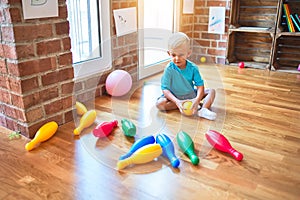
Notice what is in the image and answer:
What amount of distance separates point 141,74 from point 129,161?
1239mm

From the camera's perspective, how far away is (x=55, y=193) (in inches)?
39.2

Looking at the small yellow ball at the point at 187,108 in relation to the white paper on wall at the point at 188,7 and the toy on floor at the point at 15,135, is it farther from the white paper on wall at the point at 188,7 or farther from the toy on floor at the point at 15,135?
the white paper on wall at the point at 188,7

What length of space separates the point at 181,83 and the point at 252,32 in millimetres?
1522

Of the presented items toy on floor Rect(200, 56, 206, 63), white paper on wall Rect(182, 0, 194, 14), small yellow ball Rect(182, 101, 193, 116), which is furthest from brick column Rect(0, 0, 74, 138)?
toy on floor Rect(200, 56, 206, 63)

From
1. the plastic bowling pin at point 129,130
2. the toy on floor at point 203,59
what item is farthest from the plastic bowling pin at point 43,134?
the toy on floor at point 203,59

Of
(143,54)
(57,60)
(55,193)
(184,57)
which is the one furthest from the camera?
(143,54)

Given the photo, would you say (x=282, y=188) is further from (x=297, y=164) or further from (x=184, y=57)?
(x=184, y=57)

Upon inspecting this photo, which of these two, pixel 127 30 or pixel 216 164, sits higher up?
pixel 127 30

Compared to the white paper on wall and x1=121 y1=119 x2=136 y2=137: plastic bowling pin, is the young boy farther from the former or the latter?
the white paper on wall

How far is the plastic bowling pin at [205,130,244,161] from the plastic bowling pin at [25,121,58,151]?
29.2 inches

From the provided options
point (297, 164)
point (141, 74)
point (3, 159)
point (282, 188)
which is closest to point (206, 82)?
point (141, 74)

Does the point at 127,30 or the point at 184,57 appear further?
the point at 127,30

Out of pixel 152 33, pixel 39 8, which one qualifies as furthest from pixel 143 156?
pixel 152 33

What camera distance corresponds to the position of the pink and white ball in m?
1.91
